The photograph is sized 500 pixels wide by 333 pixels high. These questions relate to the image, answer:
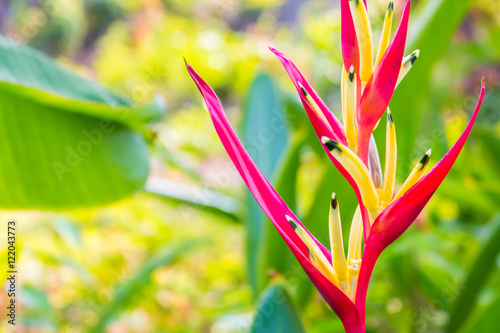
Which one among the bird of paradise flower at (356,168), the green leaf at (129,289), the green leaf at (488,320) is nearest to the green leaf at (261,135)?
the green leaf at (129,289)

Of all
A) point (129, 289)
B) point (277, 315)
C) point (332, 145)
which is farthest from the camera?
point (129, 289)

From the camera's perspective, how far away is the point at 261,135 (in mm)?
605

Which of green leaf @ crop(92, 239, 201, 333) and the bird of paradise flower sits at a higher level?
green leaf @ crop(92, 239, 201, 333)

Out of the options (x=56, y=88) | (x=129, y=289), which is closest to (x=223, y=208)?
(x=129, y=289)

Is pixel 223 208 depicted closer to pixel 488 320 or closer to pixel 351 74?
pixel 488 320

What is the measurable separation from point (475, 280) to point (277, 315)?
0.27 meters

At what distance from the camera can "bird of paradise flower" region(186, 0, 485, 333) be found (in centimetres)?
15

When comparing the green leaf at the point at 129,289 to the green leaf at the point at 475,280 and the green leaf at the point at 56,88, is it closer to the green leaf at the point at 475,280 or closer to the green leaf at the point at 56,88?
the green leaf at the point at 56,88

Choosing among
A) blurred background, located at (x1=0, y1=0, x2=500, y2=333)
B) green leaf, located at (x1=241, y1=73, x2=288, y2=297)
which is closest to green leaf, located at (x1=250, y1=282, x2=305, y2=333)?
blurred background, located at (x1=0, y1=0, x2=500, y2=333)

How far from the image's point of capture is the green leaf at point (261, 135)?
53 cm

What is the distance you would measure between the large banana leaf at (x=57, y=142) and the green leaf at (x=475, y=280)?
322 millimetres

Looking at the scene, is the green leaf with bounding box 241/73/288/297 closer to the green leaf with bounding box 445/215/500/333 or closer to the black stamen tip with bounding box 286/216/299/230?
the green leaf with bounding box 445/215/500/333

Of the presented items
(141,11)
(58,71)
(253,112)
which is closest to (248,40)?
(141,11)

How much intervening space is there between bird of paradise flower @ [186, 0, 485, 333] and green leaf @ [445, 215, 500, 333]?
1.06ft
